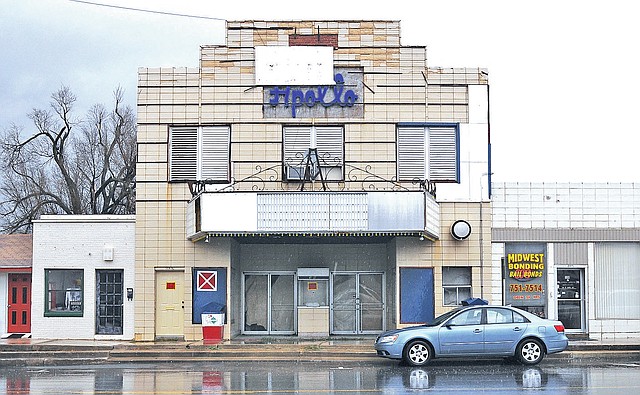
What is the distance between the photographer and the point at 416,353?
21.8m

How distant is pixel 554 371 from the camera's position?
21.0 metres

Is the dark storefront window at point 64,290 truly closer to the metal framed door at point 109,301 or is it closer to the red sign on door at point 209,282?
the metal framed door at point 109,301

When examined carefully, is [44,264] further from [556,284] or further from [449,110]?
[556,284]

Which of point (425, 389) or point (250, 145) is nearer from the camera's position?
point (425, 389)

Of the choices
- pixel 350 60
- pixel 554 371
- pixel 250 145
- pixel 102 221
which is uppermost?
pixel 350 60

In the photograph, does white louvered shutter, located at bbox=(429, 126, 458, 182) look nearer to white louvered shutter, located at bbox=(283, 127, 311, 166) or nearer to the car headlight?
white louvered shutter, located at bbox=(283, 127, 311, 166)

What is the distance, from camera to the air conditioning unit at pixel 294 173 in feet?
87.8

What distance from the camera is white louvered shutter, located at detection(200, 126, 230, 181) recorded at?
27.0 meters

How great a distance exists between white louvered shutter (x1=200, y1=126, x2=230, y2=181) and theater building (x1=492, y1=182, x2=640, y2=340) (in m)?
7.60

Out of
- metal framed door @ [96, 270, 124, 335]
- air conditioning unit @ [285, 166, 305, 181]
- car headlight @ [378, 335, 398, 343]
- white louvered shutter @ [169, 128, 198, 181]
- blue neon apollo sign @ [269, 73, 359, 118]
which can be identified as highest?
blue neon apollo sign @ [269, 73, 359, 118]

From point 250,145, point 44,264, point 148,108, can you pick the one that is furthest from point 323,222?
point 44,264

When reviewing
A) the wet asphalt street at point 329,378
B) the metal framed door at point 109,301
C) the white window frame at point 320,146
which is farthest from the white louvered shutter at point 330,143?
the metal framed door at point 109,301

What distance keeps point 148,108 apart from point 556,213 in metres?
11.9

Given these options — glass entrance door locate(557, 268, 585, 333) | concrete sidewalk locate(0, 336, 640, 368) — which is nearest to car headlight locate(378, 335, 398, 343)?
concrete sidewalk locate(0, 336, 640, 368)
